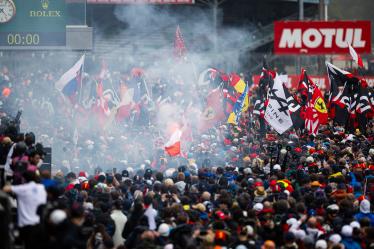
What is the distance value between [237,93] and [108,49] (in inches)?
773

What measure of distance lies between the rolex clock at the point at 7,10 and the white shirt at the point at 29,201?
14.2 metres

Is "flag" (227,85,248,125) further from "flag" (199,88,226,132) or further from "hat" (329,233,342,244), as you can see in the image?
"hat" (329,233,342,244)

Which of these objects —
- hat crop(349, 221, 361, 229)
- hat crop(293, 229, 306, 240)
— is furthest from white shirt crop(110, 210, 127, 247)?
hat crop(349, 221, 361, 229)

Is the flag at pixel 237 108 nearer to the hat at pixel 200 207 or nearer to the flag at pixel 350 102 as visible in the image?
the flag at pixel 350 102

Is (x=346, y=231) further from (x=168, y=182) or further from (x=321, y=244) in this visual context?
(x=168, y=182)

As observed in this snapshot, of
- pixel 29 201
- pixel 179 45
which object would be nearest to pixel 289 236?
pixel 29 201

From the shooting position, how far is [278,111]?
65.4 feet

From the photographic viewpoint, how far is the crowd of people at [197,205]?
34.4 ft

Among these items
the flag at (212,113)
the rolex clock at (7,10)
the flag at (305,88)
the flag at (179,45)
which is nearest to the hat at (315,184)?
the flag at (305,88)

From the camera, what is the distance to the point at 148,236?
10844 mm

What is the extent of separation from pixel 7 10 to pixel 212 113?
18.9ft

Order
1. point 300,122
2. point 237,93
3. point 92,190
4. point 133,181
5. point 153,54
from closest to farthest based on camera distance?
point 92,190 → point 133,181 → point 300,122 → point 237,93 → point 153,54

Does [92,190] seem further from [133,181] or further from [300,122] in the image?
[300,122]

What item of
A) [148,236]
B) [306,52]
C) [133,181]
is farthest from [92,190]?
[306,52]
